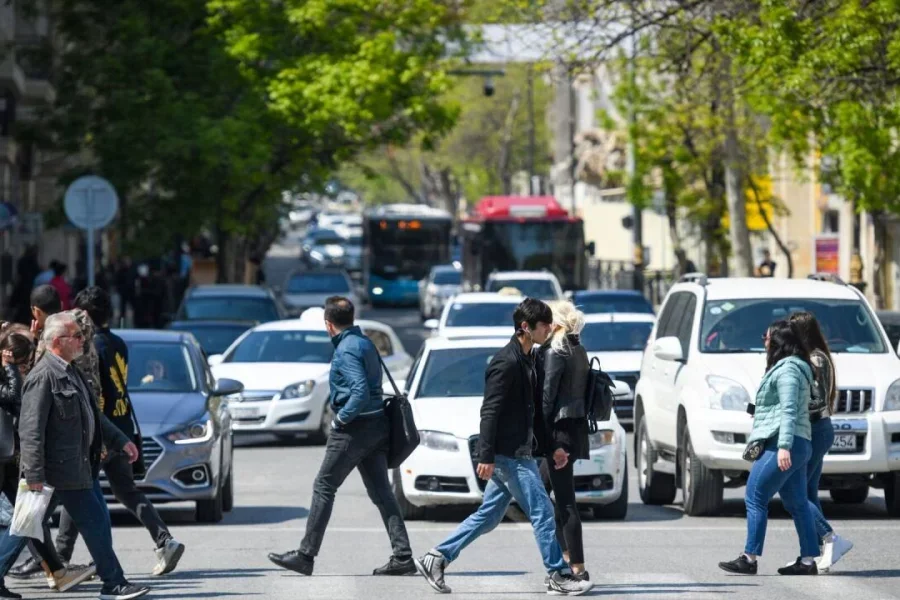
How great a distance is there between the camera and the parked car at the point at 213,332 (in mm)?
26359

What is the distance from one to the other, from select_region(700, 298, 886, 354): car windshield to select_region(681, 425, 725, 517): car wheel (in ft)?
2.55

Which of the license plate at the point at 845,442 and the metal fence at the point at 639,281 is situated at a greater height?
the license plate at the point at 845,442

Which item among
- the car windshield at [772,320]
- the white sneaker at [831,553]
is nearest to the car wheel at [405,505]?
the car windshield at [772,320]

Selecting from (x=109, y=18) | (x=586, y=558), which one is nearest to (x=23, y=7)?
(x=109, y=18)

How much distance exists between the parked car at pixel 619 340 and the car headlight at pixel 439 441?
9817mm

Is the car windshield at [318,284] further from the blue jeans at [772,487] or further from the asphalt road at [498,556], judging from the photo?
the blue jeans at [772,487]

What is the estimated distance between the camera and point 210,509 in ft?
47.4

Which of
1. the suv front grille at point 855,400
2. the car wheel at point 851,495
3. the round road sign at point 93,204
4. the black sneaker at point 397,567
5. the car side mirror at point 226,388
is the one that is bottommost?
the car wheel at point 851,495

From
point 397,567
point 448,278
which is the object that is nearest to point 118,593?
point 397,567

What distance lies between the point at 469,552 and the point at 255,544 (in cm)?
152

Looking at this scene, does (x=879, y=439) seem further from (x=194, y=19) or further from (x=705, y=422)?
(x=194, y=19)

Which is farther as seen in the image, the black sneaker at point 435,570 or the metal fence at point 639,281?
the metal fence at point 639,281

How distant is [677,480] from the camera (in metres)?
15.3

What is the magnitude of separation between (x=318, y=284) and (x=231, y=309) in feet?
57.3
